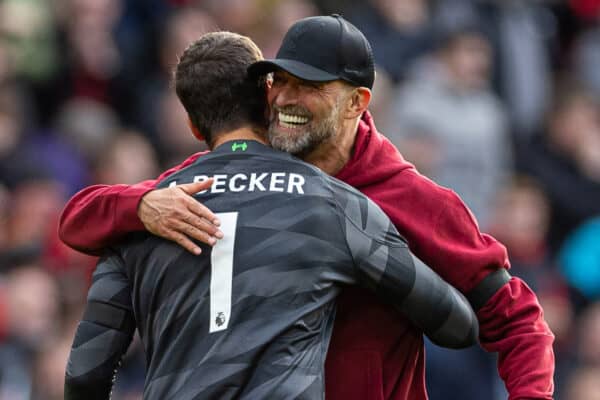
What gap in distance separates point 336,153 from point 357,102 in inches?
6.3

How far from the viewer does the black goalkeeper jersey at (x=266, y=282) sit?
12.9 feet

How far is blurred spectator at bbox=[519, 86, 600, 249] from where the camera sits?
31.8ft

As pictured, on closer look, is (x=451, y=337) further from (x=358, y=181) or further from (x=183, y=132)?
(x=183, y=132)

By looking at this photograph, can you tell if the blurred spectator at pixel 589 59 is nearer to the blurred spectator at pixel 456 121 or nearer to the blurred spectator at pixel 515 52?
the blurred spectator at pixel 515 52

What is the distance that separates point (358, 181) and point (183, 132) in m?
4.62

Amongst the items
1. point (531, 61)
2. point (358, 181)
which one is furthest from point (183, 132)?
point (358, 181)

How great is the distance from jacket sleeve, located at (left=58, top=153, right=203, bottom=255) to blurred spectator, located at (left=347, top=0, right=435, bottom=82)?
5.22m

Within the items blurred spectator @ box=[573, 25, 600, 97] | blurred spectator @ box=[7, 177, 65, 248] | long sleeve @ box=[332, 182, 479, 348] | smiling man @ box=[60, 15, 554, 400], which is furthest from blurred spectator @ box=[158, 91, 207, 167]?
long sleeve @ box=[332, 182, 479, 348]

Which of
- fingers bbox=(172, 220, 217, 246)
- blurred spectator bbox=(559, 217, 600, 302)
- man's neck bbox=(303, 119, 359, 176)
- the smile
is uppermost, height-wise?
the smile

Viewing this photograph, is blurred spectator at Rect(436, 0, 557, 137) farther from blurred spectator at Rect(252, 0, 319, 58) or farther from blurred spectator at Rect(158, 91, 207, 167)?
blurred spectator at Rect(158, 91, 207, 167)

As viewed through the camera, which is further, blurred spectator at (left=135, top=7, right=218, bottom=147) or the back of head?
blurred spectator at (left=135, top=7, right=218, bottom=147)

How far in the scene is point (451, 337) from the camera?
4164 millimetres

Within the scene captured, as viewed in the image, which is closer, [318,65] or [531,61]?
[318,65]

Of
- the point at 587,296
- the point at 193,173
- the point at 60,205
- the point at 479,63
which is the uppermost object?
the point at 193,173
